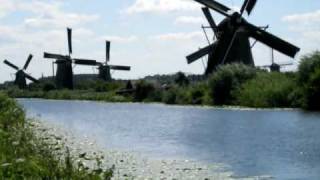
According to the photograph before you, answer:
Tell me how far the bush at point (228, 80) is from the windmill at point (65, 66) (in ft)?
191

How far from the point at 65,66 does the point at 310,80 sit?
7524cm

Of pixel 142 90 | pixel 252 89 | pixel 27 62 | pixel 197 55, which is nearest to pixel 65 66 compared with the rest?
pixel 27 62

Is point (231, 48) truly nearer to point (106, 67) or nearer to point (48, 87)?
point (106, 67)

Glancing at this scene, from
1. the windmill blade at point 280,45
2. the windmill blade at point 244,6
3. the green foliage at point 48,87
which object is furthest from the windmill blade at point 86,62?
the windmill blade at point 280,45

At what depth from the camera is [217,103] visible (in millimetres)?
74000

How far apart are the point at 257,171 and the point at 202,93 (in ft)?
194

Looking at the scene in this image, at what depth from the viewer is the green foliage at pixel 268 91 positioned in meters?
65.1

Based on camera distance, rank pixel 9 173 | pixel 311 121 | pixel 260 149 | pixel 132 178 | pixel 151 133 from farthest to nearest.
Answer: pixel 311 121 < pixel 151 133 < pixel 260 149 < pixel 132 178 < pixel 9 173

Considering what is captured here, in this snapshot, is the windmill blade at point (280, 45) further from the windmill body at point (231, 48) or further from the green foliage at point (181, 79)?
the green foliage at point (181, 79)

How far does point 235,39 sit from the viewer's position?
73875 millimetres

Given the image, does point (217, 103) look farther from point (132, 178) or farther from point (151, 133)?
point (132, 178)

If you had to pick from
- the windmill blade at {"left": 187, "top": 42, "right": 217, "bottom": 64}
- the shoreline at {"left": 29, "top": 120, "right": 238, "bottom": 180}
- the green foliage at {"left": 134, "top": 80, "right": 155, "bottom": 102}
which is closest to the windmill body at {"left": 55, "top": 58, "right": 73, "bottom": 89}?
the green foliage at {"left": 134, "top": 80, "right": 155, "bottom": 102}

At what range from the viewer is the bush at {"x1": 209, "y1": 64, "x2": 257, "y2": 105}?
234ft

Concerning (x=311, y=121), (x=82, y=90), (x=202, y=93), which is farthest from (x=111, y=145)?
(x=82, y=90)
